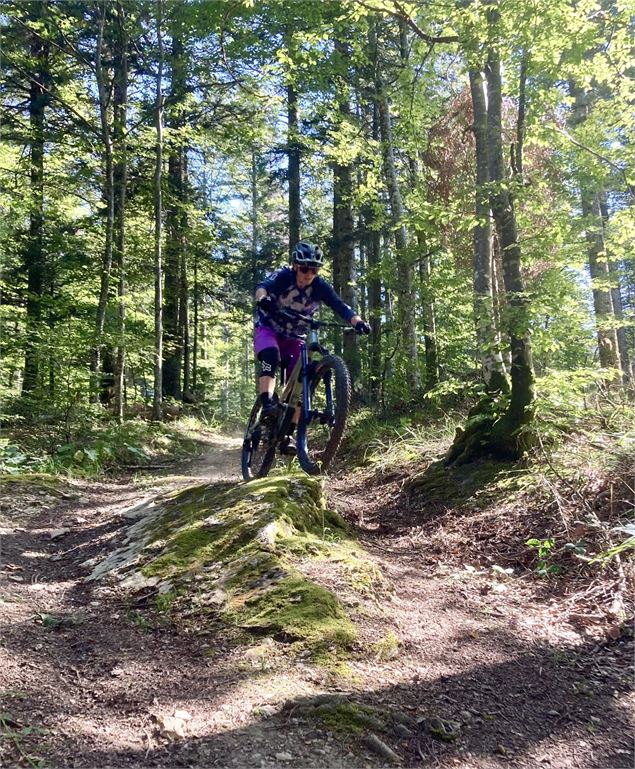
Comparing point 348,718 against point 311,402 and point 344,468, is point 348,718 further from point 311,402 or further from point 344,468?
point 344,468

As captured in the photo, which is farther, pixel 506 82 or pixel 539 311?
pixel 506 82

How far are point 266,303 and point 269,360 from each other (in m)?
0.56

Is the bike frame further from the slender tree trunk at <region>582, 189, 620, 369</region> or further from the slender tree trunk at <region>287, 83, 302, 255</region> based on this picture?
the slender tree trunk at <region>287, 83, 302, 255</region>

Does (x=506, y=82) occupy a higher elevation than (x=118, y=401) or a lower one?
higher

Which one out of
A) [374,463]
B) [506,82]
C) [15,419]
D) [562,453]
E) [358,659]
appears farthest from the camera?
[15,419]

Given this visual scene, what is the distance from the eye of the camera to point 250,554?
348 cm

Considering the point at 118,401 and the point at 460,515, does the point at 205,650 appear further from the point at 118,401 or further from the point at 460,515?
the point at 118,401

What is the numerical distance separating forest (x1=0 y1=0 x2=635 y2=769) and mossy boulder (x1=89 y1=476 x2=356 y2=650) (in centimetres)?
3

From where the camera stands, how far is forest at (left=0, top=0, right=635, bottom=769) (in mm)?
2342

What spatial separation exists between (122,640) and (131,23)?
15069mm

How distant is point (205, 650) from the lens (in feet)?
8.87

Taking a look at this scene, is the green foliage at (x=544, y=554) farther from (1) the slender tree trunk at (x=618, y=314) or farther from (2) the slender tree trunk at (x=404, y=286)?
(2) the slender tree trunk at (x=404, y=286)

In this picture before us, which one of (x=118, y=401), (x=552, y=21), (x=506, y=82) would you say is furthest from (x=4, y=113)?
(x=552, y=21)

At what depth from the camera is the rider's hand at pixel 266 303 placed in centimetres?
505
